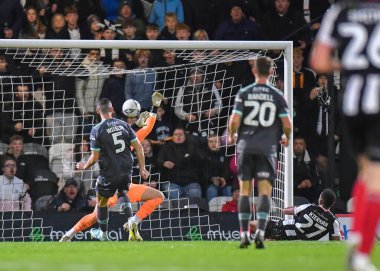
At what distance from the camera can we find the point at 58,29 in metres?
20.4

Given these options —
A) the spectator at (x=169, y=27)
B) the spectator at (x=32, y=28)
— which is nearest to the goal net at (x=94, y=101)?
the spectator at (x=32, y=28)

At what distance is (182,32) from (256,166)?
7334 millimetres

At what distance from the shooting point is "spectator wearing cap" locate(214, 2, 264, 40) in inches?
827

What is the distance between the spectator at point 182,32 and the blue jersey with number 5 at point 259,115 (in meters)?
7.09

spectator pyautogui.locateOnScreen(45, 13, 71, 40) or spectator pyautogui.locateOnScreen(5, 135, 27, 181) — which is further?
spectator pyautogui.locateOnScreen(45, 13, 71, 40)

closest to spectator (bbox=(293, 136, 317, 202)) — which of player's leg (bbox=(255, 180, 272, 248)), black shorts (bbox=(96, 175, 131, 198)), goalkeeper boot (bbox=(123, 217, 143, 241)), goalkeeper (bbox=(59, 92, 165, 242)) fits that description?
goalkeeper (bbox=(59, 92, 165, 242))

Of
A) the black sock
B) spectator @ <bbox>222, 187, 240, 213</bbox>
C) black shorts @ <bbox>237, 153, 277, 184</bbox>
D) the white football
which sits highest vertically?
the white football

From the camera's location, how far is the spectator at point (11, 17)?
67.0ft

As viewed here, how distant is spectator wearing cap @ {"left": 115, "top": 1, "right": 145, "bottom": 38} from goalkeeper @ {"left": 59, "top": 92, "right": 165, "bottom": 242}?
10.8ft

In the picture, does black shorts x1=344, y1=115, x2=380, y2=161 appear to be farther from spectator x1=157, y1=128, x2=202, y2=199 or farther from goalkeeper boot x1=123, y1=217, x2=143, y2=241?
spectator x1=157, y1=128, x2=202, y2=199

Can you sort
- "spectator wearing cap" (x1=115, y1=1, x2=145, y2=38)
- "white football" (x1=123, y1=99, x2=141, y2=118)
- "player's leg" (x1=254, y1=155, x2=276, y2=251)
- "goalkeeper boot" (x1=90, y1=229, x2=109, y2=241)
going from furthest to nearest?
"spectator wearing cap" (x1=115, y1=1, x2=145, y2=38) → "white football" (x1=123, y1=99, x2=141, y2=118) → "goalkeeper boot" (x1=90, y1=229, x2=109, y2=241) → "player's leg" (x1=254, y1=155, x2=276, y2=251)

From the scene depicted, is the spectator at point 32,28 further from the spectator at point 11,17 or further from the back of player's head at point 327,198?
the back of player's head at point 327,198

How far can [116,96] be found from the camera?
19.6 meters

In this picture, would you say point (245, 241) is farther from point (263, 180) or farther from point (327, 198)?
point (327, 198)
